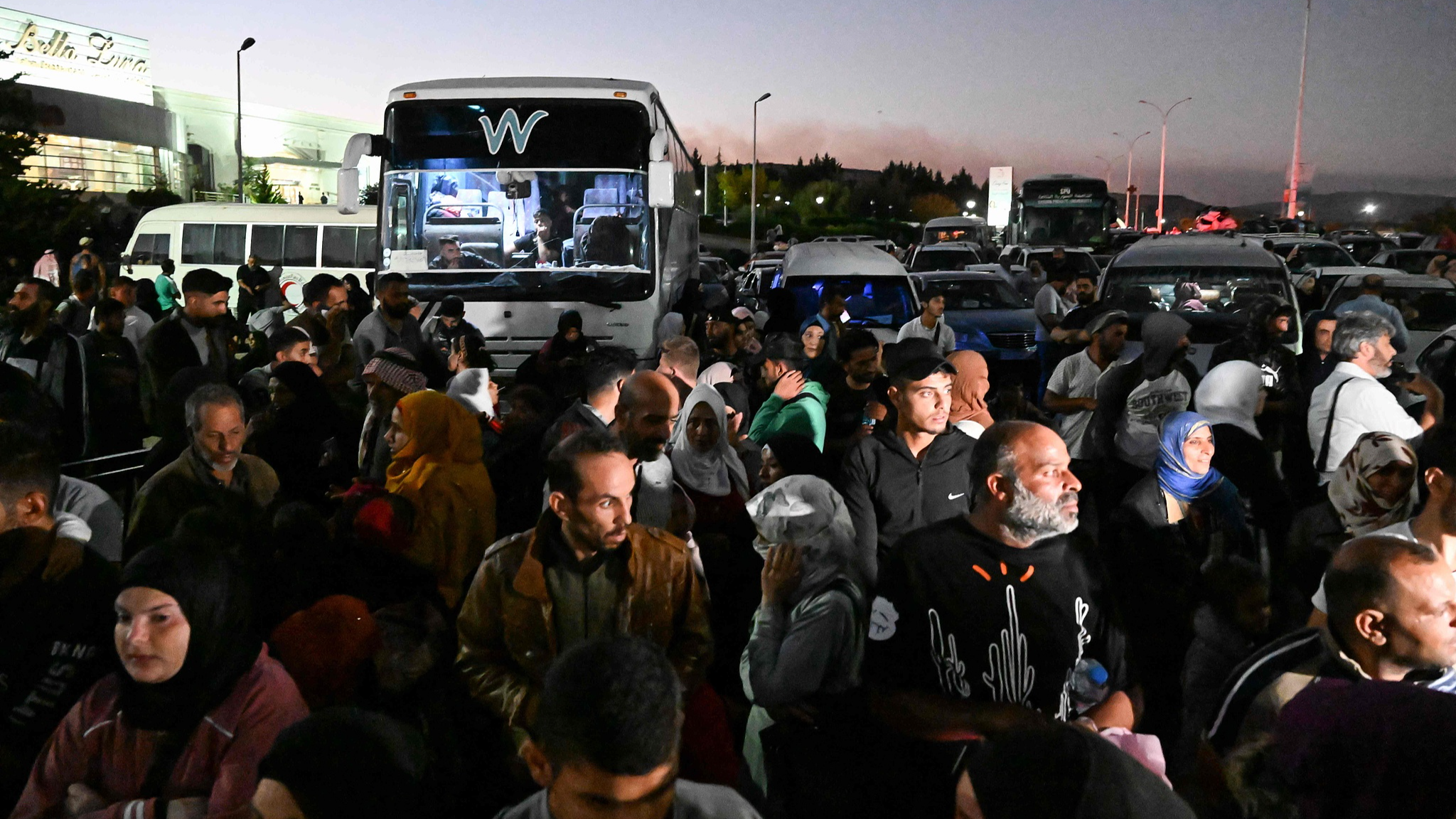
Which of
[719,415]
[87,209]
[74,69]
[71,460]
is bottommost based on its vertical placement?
[71,460]

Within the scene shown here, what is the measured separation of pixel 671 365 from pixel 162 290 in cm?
1176

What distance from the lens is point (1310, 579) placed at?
14.5 ft

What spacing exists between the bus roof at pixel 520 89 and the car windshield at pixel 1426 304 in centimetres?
928

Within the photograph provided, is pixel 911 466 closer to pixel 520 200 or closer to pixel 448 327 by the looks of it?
pixel 448 327

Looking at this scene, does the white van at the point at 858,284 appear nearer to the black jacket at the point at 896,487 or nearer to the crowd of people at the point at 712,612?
the crowd of people at the point at 712,612

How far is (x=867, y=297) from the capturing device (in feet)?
47.3

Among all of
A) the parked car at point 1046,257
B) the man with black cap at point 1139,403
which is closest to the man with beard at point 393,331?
the man with black cap at point 1139,403

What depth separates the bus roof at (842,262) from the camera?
48.6 feet

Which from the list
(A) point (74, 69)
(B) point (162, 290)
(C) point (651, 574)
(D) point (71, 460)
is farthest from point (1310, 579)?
(A) point (74, 69)

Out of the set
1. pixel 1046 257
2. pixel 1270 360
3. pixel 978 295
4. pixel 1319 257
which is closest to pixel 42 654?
pixel 1270 360

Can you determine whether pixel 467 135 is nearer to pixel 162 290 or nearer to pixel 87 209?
pixel 162 290

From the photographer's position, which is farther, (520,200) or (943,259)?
(943,259)

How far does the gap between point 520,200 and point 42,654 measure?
30.7 ft

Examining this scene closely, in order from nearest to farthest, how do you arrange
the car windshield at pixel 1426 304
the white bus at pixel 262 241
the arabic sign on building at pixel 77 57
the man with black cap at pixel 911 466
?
the man with black cap at pixel 911 466
the car windshield at pixel 1426 304
the white bus at pixel 262 241
the arabic sign on building at pixel 77 57
